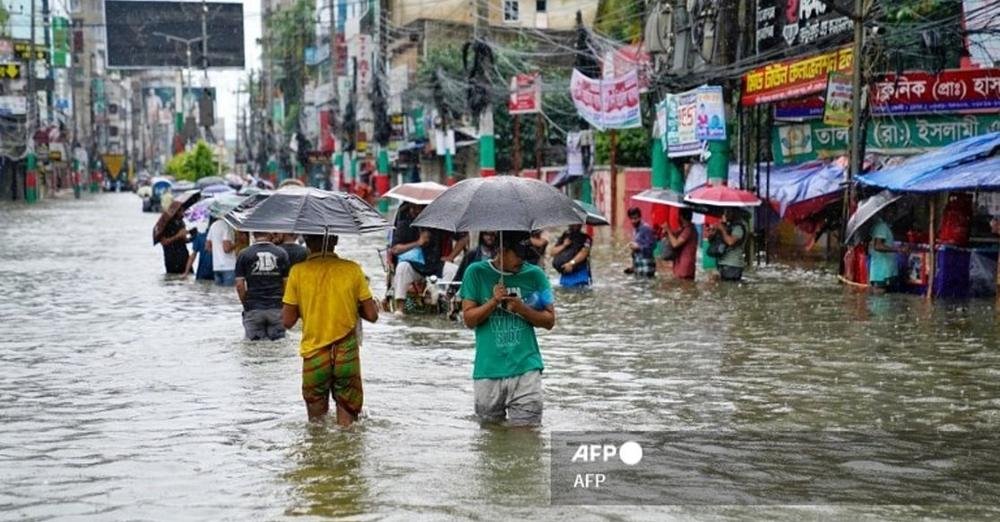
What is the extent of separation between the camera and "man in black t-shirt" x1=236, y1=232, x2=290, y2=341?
42.9 feet

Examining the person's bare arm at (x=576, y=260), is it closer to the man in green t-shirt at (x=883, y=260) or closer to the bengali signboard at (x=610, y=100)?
the man in green t-shirt at (x=883, y=260)

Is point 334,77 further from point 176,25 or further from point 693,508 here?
point 693,508

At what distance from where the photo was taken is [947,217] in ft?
62.0

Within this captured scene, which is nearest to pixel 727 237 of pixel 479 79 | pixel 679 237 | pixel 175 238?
pixel 679 237

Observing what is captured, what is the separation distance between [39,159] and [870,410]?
79759 millimetres

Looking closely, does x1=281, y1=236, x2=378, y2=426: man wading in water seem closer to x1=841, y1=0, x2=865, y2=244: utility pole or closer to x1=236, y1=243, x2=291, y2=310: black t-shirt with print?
x1=236, y1=243, x2=291, y2=310: black t-shirt with print

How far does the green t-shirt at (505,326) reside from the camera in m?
8.41

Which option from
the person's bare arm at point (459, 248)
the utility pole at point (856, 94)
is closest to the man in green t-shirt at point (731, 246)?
the utility pole at point (856, 94)

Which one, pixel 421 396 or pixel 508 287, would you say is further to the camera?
pixel 421 396

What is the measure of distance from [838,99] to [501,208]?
12.9 m

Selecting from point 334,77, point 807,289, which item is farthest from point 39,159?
point 807,289

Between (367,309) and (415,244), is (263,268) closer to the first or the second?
(415,244)

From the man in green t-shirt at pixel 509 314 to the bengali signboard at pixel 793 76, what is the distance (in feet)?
43.3

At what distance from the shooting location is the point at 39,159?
8369 centimetres
